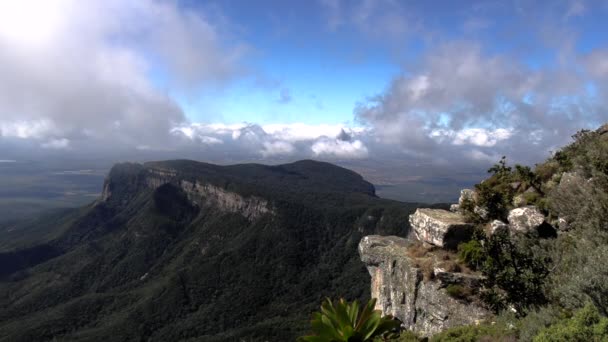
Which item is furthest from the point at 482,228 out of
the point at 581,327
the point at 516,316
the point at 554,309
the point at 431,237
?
the point at 581,327

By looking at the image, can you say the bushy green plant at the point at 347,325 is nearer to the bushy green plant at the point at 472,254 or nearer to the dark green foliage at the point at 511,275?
the dark green foliage at the point at 511,275

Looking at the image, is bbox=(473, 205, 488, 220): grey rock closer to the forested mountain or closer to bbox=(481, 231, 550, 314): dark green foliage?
bbox=(481, 231, 550, 314): dark green foliage

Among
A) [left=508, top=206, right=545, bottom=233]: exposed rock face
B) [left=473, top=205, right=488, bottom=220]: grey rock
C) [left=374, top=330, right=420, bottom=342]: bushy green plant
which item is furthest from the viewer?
[left=473, top=205, right=488, bottom=220]: grey rock

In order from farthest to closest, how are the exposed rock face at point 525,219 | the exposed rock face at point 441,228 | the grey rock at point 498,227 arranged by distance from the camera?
the exposed rock face at point 441,228 < the grey rock at point 498,227 < the exposed rock face at point 525,219

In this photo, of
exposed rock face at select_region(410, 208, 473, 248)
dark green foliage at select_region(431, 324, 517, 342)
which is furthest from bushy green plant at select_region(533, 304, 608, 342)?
exposed rock face at select_region(410, 208, 473, 248)

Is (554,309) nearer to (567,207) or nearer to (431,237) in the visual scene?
(567,207)

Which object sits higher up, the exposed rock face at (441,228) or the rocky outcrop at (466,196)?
the rocky outcrop at (466,196)

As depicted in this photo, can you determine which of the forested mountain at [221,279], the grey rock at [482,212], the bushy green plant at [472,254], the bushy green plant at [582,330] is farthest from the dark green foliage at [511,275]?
the forested mountain at [221,279]
